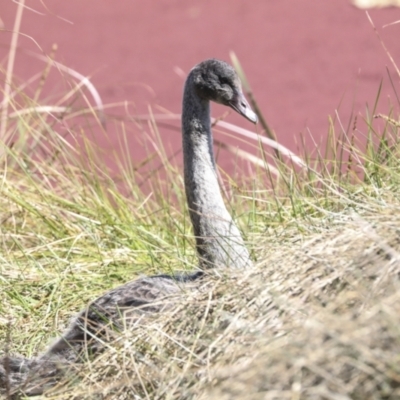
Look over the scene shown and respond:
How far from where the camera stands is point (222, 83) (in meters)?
3.58

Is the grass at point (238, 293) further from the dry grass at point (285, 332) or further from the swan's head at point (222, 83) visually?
the swan's head at point (222, 83)

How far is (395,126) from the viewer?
3.35 metres

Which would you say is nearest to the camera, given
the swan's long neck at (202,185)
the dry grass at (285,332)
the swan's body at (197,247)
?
the dry grass at (285,332)

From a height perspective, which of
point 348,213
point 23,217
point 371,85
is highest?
point 23,217

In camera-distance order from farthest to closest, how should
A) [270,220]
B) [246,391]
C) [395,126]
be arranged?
[270,220]
[395,126]
[246,391]

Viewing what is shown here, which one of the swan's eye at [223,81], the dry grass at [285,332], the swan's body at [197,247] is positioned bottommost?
the dry grass at [285,332]

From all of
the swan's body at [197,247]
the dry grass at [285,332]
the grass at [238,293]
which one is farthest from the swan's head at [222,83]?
the dry grass at [285,332]

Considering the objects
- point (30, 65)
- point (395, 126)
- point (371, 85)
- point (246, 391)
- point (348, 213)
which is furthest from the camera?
point (30, 65)

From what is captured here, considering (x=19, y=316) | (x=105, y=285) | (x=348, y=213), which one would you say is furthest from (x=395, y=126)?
(x=19, y=316)

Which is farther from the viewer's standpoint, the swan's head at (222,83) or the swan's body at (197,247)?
the swan's head at (222,83)

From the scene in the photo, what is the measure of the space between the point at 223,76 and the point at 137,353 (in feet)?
3.90

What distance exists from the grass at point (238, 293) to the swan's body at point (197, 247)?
106 mm

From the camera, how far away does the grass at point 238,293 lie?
87.5 inches

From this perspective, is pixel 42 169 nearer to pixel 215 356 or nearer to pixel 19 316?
pixel 19 316
